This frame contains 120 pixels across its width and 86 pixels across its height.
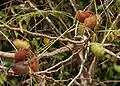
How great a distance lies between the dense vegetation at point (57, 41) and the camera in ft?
3.74

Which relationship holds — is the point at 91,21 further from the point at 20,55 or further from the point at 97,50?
the point at 20,55

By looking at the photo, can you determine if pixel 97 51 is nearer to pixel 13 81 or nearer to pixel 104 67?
pixel 13 81

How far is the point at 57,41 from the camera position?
1629mm

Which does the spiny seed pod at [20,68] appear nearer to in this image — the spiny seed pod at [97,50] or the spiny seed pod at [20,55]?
the spiny seed pod at [20,55]

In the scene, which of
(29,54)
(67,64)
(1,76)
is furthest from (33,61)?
(67,64)

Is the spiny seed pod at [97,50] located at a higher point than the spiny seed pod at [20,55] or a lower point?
lower

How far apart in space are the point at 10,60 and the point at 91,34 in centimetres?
36

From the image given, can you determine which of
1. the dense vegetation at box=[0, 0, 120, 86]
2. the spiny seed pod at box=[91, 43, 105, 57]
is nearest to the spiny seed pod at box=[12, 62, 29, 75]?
the dense vegetation at box=[0, 0, 120, 86]

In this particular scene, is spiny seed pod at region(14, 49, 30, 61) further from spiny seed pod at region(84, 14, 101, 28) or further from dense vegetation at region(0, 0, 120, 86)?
spiny seed pod at region(84, 14, 101, 28)

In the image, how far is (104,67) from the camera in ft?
6.56

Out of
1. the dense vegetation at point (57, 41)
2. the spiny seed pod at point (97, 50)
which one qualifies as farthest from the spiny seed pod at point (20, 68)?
the spiny seed pod at point (97, 50)

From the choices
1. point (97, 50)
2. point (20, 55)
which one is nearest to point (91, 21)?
point (97, 50)

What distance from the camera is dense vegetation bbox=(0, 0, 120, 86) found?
1.14m

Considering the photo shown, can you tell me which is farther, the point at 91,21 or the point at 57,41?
the point at 57,41
